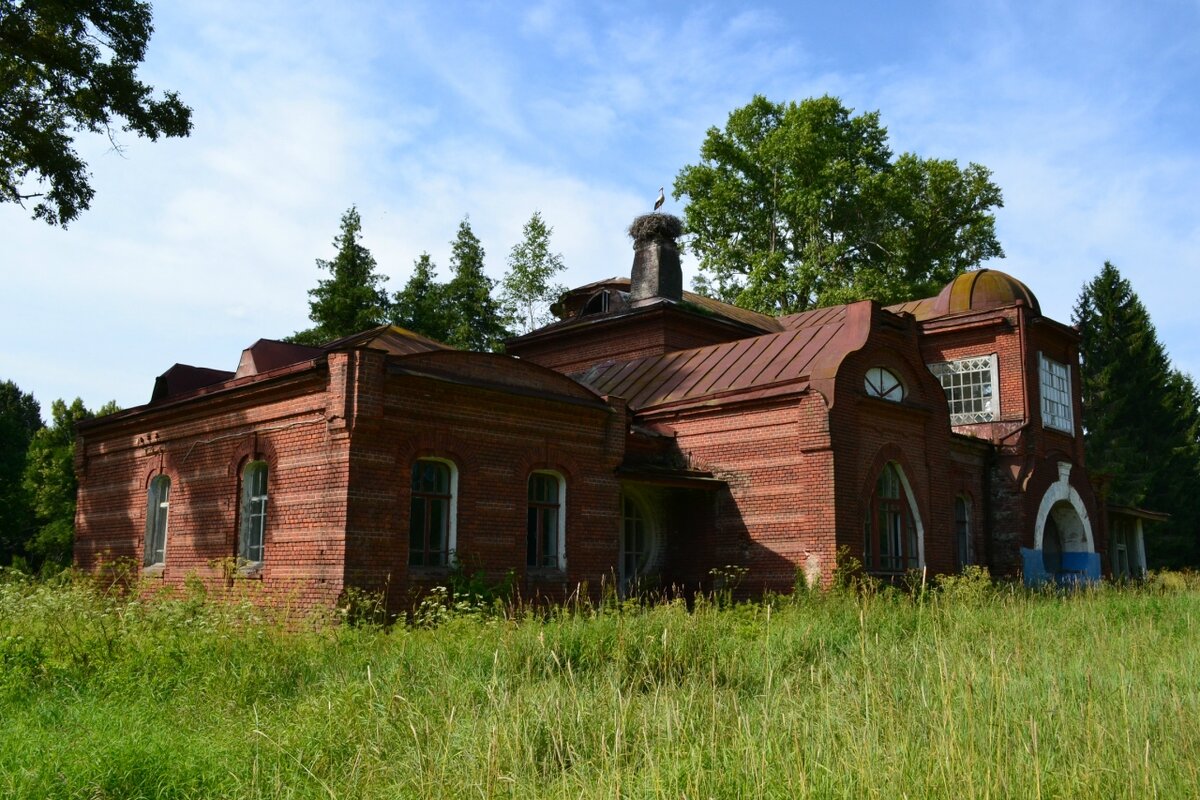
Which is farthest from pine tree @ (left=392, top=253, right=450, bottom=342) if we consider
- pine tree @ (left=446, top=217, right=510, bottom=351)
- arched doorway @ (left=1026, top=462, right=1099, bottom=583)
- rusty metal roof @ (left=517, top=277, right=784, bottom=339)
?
arched doorway @ (left=1026, top=462, right=1099, bottom=583)

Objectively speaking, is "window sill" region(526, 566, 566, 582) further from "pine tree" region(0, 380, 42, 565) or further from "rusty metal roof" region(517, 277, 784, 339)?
"pine tree" region(0, 380, 42, 565)

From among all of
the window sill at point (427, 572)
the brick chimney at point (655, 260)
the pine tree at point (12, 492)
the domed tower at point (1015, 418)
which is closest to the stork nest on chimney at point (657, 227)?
the brick chimney at point (655, 260)

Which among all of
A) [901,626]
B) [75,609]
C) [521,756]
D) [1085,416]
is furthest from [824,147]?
[521,756]

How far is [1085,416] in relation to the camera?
42719 millimetres

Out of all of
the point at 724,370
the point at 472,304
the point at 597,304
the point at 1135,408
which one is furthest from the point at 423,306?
the point at 1135,408

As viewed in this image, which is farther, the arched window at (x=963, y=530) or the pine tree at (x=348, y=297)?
the pine tree at (x=348, y=297)

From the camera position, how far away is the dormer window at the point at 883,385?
1778cm

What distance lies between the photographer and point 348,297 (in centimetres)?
3684

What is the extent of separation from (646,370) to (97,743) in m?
16.3

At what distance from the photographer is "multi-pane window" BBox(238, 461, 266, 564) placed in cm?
1473

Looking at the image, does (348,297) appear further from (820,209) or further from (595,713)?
(595,713)

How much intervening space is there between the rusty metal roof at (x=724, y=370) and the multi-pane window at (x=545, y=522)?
4090mm

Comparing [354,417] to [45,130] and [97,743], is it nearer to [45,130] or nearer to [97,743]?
[97,743]

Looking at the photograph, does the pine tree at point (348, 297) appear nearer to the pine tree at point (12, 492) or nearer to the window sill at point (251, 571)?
the pine tree at point (12, 492)
